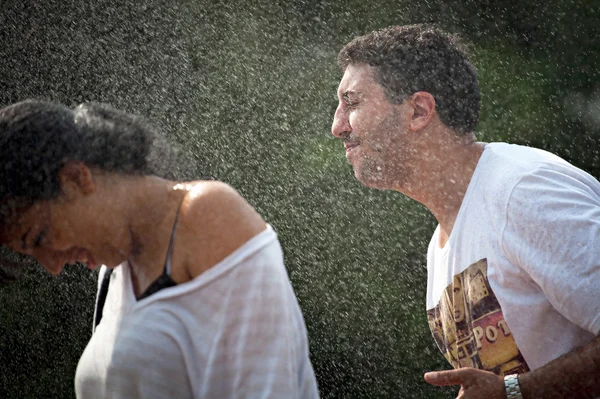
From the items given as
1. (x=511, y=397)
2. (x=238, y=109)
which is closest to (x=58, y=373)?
(x=238, y=109)

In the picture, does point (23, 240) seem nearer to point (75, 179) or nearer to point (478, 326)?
point (75, 179)

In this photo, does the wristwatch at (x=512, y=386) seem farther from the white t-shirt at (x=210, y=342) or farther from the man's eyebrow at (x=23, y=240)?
the man's eyebrow at (x=23, y=240)

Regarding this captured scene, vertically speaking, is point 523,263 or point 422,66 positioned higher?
point 422,66

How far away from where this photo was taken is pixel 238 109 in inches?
198

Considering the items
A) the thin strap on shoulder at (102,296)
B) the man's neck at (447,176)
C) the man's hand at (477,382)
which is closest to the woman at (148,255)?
the thin strap on shoulder at (102,296)

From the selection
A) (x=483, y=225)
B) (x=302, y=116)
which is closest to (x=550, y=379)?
(x=483, y=225)

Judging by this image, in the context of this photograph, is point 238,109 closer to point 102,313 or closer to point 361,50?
point 361,50

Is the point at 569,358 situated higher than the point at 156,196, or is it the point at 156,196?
the point at 156,196

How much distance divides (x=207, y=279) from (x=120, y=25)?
4.18m

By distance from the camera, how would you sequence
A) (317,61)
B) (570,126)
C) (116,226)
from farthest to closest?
(317,61)
(570,126)
(116,226)

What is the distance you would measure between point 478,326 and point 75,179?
1203 millimetres

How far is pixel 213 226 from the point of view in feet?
5.31

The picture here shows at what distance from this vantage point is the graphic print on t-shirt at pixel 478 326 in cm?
218

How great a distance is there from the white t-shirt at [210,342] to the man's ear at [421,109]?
122cm
